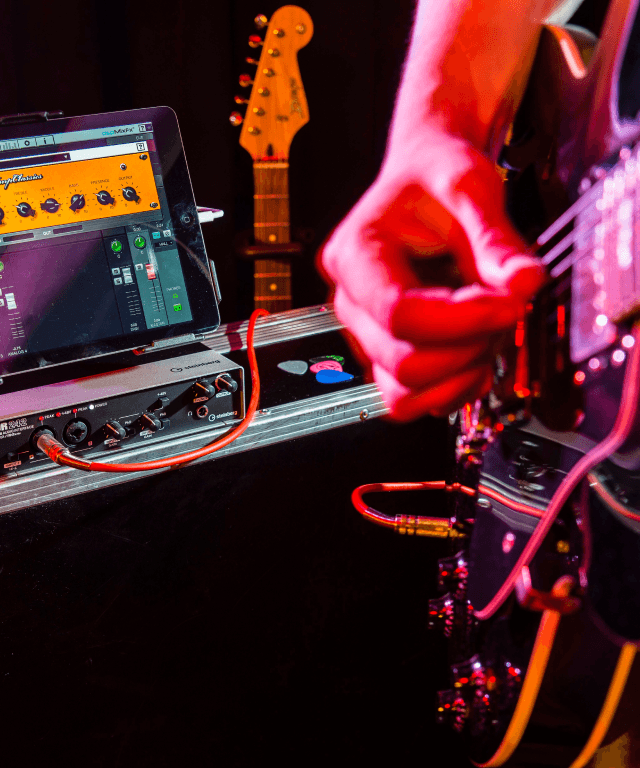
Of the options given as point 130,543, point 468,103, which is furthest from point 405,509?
point 468,103

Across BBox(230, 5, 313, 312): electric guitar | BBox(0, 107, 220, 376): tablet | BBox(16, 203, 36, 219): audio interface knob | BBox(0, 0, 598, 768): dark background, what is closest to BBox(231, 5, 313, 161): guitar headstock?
BBox(230, 5, 313, 312): electric guitar

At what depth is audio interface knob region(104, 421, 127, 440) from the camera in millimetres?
749

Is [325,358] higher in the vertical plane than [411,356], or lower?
lower

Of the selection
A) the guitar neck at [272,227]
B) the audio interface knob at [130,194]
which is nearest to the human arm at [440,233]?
the audio interface knob at [130,194]

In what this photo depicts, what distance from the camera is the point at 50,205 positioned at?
2.60ft

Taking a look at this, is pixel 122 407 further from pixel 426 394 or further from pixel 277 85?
pixel 277 85

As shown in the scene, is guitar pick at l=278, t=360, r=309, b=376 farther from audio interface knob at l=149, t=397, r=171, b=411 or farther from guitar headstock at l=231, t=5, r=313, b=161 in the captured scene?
guitar headstock at l=231, t=5, r=313, b=161

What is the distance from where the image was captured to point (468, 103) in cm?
42

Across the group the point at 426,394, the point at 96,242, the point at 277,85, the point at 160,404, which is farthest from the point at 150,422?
the point at 277,85

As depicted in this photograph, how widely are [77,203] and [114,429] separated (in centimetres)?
29

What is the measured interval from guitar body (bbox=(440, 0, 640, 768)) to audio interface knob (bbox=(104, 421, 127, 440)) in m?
0.42

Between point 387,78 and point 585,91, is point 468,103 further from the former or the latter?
point 387,78

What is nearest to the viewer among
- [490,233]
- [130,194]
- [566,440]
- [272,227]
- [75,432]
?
[490,233]

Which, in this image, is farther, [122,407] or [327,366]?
[327,366]
